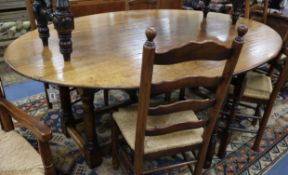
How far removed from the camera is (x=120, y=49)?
1.53 m

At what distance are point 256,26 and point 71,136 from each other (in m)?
1.71

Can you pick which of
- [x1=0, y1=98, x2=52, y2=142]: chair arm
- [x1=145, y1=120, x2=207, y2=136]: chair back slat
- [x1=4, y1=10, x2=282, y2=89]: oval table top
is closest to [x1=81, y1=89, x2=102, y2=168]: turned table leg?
[x1=4, y1=10, x2=282, y2=89]: oval table top

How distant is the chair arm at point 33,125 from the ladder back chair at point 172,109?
1.24 feet

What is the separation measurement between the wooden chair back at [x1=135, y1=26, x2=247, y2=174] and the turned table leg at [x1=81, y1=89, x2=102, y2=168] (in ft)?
1.48

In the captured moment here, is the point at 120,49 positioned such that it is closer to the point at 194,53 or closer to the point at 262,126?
the point at 194,53

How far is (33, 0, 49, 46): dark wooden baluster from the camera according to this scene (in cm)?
141

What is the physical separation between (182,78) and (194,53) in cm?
11

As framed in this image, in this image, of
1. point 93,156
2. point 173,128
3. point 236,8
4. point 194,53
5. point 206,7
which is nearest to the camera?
point 194,53

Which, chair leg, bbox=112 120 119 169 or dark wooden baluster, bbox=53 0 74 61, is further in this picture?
chair leg, bbox=112 120 119 169

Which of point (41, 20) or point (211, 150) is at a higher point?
point (41, 20)

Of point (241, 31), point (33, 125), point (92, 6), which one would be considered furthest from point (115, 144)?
point (92, 6)

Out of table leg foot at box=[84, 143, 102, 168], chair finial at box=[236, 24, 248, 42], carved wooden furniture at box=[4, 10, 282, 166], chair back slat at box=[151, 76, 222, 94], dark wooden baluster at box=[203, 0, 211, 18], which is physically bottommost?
table leg foot at box=[84, 143, 102, 168]

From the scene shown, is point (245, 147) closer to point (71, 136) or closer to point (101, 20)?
point (71, 136)

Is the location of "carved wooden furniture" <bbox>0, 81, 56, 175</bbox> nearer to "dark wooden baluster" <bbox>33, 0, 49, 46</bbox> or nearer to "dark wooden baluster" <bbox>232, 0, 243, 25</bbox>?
"dark wooden baluster" <bbox>33, 0, 49, 46</bbox>
